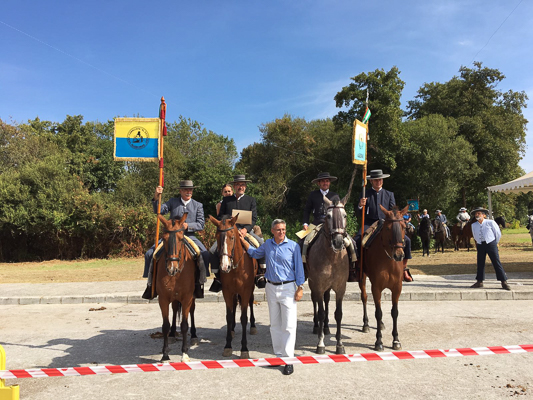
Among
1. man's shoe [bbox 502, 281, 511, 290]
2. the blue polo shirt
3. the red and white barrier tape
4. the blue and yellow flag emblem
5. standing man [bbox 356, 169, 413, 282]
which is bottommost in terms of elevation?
man's shoe [bbox 502, 281, 511, 290]

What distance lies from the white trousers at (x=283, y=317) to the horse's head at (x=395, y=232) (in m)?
1.73

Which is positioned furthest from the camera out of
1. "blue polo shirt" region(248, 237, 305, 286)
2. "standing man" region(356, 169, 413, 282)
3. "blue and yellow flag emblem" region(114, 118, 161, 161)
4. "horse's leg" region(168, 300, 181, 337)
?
"blue and yellow flag emblem" region(114, 118, 161, 161)

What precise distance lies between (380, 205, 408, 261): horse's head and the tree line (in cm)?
1617

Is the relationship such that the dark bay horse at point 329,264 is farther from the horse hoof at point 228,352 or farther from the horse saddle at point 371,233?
the horse hoof at point 228,352

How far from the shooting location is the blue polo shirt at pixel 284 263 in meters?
5.62

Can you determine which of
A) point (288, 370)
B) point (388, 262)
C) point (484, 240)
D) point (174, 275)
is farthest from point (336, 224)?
point (484, 240)

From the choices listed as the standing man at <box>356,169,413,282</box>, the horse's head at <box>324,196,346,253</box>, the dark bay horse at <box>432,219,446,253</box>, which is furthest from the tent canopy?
the horse's head at <box>324,196,346,253</box>

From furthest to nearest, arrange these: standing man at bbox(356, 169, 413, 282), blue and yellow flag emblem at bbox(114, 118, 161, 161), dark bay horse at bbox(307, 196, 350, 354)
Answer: blue and yellow flag emblem at bbox(114, 118, 161, 161) → standing man at bbox(356, 169, 413, 282) → dark bay horse at bbox(307, 196, 350, 354)

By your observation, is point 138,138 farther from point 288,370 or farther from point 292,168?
point 292,168

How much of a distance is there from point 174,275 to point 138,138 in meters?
4.06

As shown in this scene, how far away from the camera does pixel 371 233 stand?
280 inches

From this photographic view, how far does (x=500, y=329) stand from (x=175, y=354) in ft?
18.8

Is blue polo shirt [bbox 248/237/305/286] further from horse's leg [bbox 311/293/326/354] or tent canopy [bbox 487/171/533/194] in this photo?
tent canopy [bbox 487/171/533/194]

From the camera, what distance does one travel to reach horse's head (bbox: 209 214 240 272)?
5.47m
